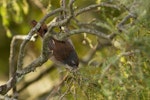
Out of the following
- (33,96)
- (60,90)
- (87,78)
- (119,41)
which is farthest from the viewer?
(33,96)

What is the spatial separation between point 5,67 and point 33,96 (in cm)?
39

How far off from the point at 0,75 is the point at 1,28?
42 cm

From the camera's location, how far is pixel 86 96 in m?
1.68

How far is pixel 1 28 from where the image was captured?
389 cm

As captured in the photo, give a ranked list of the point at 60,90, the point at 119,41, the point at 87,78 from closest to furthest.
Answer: the point at 119,41 → the point at 87,78 → the point at 60,90

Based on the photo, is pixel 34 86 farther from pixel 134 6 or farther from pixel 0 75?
pixel 134 6

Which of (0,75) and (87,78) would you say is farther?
(0,75)

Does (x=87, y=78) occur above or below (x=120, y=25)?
below

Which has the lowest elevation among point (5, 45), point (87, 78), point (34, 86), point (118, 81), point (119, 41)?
point (34, 86)

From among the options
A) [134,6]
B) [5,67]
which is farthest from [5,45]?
[134,6]

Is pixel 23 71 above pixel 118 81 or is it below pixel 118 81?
below

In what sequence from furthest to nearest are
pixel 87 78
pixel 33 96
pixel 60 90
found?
pixel 33 96 < pixel 60 90 < pixel 87 78

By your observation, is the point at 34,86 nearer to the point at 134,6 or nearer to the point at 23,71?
the point at 23,71

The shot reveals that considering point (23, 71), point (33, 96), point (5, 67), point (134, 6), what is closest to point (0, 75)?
point (5, 67)
